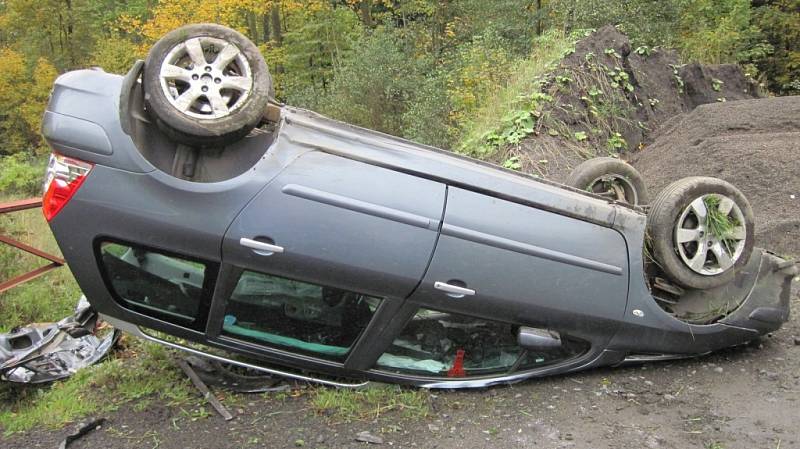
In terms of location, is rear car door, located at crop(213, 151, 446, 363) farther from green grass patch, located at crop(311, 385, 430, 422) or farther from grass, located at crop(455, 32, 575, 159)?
grass, located at crop(455, 32, 575, 159)

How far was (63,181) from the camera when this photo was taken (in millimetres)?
3348

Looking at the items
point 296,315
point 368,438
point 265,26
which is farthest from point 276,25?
point 368,438

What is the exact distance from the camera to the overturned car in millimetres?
3359

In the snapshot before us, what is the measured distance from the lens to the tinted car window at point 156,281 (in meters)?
3.49

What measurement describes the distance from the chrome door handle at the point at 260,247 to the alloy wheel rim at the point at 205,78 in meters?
0.64

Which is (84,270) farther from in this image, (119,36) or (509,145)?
(119,36)

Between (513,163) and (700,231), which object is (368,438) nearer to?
(700,231)

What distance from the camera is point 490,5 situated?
62.9ft

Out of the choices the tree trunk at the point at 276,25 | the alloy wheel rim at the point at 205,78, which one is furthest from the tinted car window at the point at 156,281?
the tree trunk at the point at 276,25

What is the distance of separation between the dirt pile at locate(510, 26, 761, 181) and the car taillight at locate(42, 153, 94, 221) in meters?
5.55

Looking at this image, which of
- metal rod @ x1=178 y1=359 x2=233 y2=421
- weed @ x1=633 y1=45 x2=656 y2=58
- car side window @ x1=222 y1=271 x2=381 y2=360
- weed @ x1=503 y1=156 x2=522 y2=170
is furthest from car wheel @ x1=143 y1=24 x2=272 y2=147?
weed @ x1=633 y1=45 x2=656 y2=58

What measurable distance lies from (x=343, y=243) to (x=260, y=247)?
1.36 ft

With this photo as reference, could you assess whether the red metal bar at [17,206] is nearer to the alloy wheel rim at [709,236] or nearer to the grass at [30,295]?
the grass at [30,295]

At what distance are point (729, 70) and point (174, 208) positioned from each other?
1236 cm
